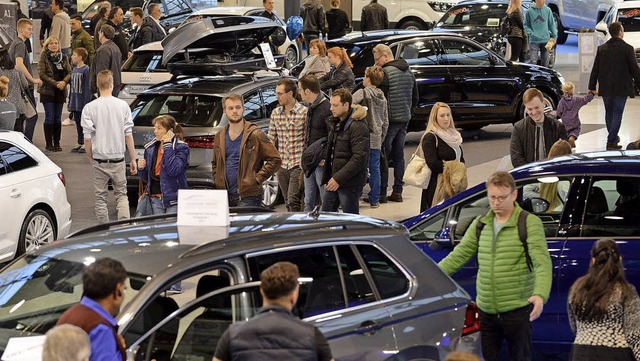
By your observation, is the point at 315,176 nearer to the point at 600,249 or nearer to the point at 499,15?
the point at 600,249

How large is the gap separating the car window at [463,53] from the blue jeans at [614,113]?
251cm

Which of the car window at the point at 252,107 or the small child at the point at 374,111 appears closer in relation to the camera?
the small child at the point at 374,111

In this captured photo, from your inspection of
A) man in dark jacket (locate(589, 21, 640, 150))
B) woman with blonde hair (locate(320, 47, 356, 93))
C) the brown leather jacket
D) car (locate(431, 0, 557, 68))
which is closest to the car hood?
woman with blonde hair (locate(320, 47, 356, 93))

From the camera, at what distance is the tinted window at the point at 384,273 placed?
675 cm

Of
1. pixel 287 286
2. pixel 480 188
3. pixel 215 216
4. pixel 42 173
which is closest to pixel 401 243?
pixel 215 216

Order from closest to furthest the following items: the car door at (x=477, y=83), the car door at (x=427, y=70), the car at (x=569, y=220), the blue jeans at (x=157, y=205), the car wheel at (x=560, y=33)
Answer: the car at (x=569, y=220) → the blue jeans at (x=157, y=205) → the car door at (x=427, y=70) → the car door at (x=477, y=83) → the car wheel at (x=560, y=33)

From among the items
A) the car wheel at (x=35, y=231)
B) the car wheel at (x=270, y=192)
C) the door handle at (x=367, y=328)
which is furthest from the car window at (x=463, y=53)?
the door handle at (x=367, y=328)

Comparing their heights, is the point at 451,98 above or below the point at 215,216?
below

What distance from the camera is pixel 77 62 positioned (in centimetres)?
2009

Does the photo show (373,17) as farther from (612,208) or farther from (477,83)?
(612,208)

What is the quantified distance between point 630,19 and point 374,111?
52.3 feet

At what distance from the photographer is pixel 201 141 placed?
1465 centimetres

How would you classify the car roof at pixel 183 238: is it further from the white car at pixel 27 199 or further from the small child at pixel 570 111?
the small child at pixel 570 111

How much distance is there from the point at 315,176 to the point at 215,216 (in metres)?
5.63
